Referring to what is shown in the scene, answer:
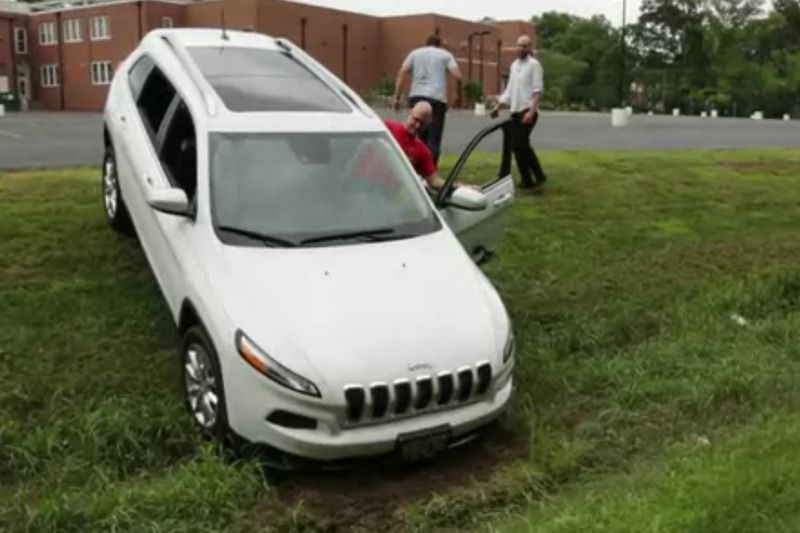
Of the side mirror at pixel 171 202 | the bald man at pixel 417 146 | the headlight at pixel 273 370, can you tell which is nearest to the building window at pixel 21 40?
the bald man at pixel 417 146

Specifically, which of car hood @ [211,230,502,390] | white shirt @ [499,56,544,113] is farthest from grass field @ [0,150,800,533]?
white shirt @ [499,56,544,113]

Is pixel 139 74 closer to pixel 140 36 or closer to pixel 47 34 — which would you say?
pixel 140 36

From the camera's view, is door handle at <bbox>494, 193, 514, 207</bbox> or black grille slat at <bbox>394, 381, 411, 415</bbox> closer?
black grille slat at <bbox>394, 381, 411, 415</bbox>

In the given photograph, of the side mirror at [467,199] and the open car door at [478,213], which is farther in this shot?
the open car door at [478,213]

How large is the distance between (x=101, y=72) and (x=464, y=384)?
189ft

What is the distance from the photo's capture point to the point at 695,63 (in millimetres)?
80875

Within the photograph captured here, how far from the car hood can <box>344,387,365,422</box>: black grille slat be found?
0.18 feet

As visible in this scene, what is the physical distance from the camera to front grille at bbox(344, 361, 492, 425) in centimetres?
445

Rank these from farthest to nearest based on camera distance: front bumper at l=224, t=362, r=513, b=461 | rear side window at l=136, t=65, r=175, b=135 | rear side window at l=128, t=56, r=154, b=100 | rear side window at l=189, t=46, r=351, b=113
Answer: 1. rear side window at l=128, t=56, r=154, b=100
2. rear side window at l=136, t=65, r=175, b=135
3. rear side window at l=189, t=46, r=351, b=113
4. front bumper at l=224, t=362, r=513, b=461

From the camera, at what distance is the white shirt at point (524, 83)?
34.3ft

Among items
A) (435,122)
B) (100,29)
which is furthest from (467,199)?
(100,29)

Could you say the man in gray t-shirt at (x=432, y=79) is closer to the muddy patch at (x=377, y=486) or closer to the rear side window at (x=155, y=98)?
the rear side window at (x=155, y=98)

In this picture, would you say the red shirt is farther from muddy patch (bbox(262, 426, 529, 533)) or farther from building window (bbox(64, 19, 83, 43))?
building window (bbox(64, 19, 83, 43))

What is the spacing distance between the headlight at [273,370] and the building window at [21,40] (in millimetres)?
62752
